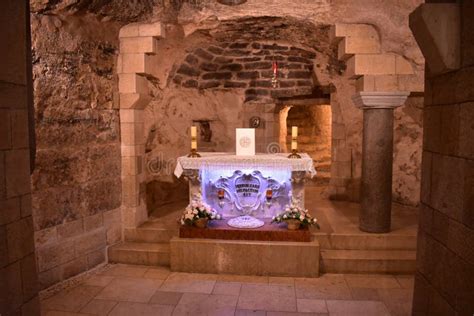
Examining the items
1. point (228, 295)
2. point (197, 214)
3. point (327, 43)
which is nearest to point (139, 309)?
point (228, 295)

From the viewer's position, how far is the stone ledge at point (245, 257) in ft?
15.0

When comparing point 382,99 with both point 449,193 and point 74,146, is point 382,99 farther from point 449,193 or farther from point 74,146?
point 74,146

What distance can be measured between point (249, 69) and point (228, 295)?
16.0 ft

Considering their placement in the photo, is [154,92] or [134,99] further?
[154,92]

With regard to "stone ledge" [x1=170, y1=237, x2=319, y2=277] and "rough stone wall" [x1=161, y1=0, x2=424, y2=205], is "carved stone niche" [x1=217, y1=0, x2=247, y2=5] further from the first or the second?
"stone ledge" [x1=170, y1=237, x2=319, y2=277]

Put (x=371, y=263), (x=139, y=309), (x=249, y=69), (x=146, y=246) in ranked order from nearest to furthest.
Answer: (x=139, y=309)
(x=371, y=263)
(x=146, y=246)
(x=249, y=69)

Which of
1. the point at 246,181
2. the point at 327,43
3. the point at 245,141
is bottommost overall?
the point at 246,181

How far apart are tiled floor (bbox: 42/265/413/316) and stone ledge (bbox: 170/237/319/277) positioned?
103 mm

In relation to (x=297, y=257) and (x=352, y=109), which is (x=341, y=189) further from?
(x=297, y=257)

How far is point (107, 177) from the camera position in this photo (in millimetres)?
5113

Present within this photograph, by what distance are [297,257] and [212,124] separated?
4.02m

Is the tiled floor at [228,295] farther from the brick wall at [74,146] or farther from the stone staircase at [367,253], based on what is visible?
the brick wall at [74,146]

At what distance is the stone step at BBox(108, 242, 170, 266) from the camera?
16.3 feet

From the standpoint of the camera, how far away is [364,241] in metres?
5.00
